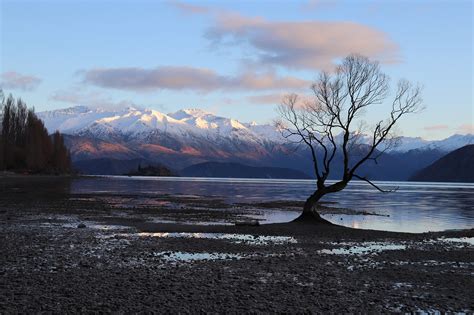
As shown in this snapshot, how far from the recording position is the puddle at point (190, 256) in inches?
874

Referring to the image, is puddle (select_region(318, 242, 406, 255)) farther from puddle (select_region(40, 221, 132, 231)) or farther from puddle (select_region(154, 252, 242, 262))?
puddle (select_region(40, 221, 132, 231))

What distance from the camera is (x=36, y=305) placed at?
13430 mm

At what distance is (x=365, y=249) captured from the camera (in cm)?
2755

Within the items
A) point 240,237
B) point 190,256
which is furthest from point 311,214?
point 190,256

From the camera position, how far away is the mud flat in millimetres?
14359

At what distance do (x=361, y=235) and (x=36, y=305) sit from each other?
25.3 metres

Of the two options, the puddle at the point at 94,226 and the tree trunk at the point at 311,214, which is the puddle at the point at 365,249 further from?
the puddle at the point at 94,226

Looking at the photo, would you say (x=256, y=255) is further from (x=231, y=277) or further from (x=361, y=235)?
(x=361, y=235)

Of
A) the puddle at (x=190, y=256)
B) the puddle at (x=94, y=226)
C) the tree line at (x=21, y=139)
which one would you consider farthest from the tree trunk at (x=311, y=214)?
the tree line at (x=21, y=139)

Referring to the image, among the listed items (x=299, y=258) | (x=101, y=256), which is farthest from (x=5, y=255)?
(x=299, y=258)

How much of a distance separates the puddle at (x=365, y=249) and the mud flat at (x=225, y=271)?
8 centimetres

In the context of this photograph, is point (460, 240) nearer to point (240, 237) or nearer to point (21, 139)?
point (240, 237)

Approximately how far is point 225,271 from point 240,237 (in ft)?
40.1

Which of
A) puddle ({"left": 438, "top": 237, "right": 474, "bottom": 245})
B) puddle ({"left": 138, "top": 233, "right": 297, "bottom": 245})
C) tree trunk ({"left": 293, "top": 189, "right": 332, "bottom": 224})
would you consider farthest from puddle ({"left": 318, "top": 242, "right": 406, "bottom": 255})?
tree trunk ({"left": 293, "top": 189, "right": 332, "bottom": 224})
